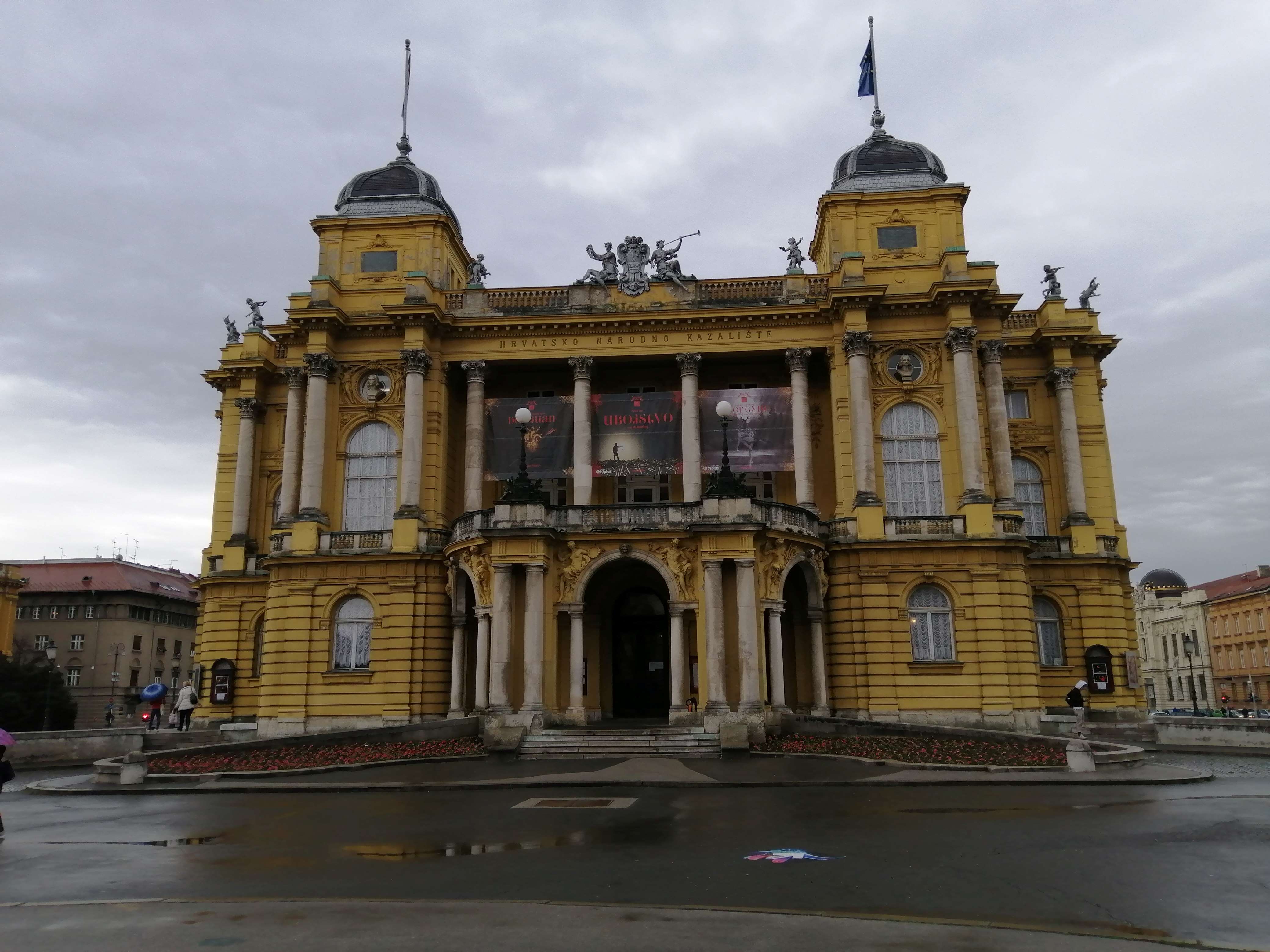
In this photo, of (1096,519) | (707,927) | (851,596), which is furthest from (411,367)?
(707,927)

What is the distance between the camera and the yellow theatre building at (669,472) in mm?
36688

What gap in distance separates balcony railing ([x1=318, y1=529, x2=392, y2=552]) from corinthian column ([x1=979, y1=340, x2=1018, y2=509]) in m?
23.9

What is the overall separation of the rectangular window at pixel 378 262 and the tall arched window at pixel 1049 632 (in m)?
30.4

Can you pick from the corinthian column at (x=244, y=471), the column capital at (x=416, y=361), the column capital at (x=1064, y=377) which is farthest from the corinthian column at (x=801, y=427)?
the corinthian column at (x=244, y=471)

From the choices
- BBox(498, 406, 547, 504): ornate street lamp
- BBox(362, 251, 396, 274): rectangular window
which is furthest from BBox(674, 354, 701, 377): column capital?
BBox(362, 251, 396, 274): rectangular window

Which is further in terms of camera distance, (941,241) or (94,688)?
(94,688)

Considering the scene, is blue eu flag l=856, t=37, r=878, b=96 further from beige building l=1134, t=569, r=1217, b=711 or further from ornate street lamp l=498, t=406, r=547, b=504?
beige building l=1134, t=569, r=1217, b=711

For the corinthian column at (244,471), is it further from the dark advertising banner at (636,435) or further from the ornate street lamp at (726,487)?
the ornate street lamp at (726,487)

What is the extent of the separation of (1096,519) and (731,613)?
20.0 m

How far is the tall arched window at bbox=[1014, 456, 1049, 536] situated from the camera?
140 ft

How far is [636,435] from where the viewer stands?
40.0m

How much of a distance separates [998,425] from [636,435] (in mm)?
14409

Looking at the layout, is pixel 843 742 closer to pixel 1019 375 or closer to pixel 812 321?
pixel 812 321

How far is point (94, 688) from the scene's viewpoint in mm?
85938
